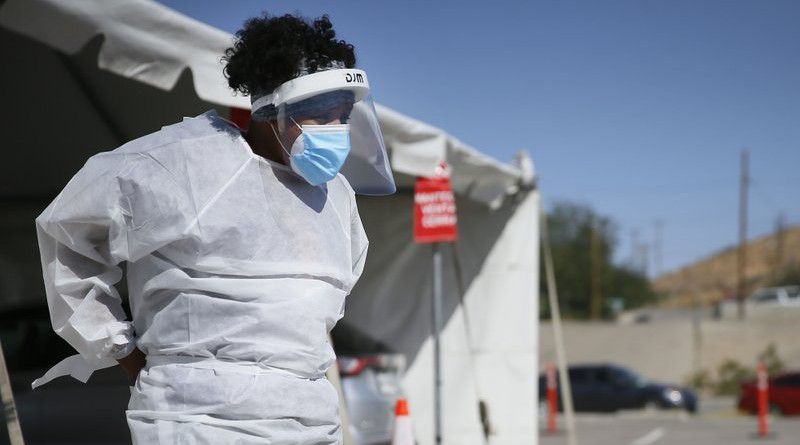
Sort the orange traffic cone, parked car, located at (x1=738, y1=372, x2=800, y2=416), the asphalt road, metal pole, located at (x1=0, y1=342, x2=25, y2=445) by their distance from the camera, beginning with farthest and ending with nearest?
1. parked car, located at (x1=738, y1=372, x2=800, y2=416)
2. the asphalt road
3. the orange traffic cone
4. metal pole, located at (x1=0, y1=342, x2=25, y2=445)

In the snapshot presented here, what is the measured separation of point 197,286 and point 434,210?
5.31m

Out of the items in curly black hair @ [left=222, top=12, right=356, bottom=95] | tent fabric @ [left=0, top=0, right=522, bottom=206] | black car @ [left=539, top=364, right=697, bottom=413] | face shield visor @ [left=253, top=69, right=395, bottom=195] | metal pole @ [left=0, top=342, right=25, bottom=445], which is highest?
tent fabric @ [left=0, top=0, right=522, bottom=206]

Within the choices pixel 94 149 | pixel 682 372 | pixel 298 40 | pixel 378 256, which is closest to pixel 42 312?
pixel 94 149

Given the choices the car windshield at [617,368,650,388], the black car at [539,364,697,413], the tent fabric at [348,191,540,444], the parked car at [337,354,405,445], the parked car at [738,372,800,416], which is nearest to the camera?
the parked car at [337,354,405,445]

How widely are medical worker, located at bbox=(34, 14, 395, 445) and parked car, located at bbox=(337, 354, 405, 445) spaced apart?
5707 millimetres

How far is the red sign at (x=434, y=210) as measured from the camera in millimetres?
7727

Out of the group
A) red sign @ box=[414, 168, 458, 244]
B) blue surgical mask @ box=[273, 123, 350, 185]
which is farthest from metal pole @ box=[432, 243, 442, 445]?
blue surgical mask @ box=[273, 123, 350, 185]

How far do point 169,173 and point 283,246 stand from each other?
11.6 inches

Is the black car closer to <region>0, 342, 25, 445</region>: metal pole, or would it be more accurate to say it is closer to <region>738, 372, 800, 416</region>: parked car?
<region>738, 372, 800, 416</region>: parked car

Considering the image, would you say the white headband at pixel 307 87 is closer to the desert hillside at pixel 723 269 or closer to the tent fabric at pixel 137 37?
the tent fabric at pixel 137 37

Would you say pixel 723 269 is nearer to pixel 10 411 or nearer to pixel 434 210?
pixel 434 210

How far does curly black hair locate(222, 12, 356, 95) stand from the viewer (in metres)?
2.73

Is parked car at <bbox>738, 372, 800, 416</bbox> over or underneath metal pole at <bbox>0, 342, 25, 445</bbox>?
underneath

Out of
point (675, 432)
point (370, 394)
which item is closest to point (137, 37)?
point (370, 394)
